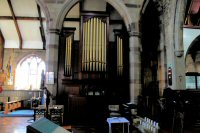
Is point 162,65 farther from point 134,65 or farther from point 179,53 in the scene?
point 179,53

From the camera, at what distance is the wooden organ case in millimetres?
8164

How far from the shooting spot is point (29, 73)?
13.5 m

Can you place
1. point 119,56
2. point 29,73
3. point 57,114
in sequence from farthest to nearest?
point 29,73, point 119,56, point 57,114

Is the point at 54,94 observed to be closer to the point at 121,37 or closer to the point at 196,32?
the point at 121,37

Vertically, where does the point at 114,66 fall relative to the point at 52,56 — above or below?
below

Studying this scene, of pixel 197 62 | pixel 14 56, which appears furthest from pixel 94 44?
pixel 14 56

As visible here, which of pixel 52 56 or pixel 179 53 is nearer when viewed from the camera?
pixel 179 53

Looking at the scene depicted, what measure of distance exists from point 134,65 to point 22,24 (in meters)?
7.75

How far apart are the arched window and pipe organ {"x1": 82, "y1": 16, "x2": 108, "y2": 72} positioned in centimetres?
606

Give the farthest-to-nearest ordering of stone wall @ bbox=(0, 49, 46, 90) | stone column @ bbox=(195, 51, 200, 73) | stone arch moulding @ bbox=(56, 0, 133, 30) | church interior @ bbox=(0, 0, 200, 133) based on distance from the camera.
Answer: stone wall @ bbox=(0, 49, 46, 90) → stone column @ bbox=(195, 51, 200, 73) → stone arch moulding @ bbox=(56, 0, 133, 30) → church interior @ bbox=(0, 0, 200, 133)

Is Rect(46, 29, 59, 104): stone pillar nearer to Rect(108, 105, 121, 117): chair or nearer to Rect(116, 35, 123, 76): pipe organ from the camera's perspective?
Rect(108, 105, 121, 117): chair

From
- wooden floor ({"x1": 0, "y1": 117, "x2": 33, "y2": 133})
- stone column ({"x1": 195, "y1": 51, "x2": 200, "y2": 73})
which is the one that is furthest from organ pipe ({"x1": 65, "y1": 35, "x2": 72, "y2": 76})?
stone column ({"x1": 195, "y1": 51, "x2": 200, "y2": 73})

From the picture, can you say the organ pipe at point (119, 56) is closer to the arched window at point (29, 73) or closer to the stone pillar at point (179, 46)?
the stone pillar at point (179, 46)

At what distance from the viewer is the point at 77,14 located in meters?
10.6
